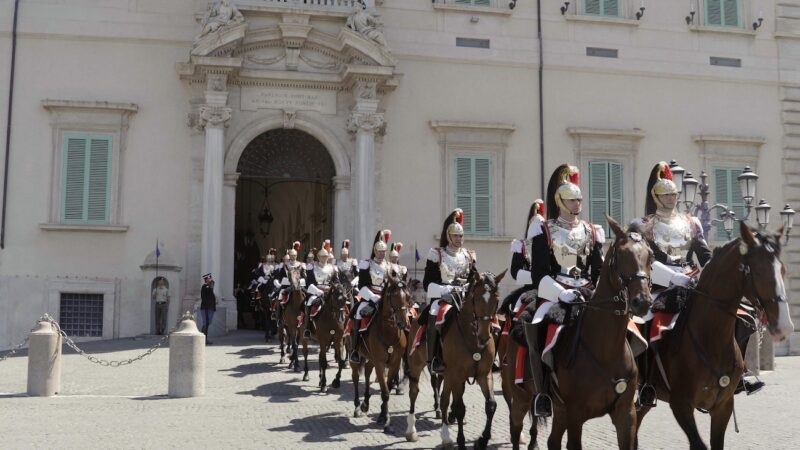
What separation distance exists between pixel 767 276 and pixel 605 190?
1788 cm

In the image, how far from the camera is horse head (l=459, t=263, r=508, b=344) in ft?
27.9

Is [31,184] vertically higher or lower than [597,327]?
higher

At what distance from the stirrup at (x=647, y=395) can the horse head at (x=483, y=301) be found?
1934mm

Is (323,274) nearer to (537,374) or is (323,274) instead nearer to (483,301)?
(483,301)

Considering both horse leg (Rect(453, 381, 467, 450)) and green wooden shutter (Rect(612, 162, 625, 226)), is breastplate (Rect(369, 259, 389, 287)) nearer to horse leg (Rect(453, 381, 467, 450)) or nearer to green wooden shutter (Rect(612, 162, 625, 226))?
horse leg (Rect(453, 381, 467, 450))

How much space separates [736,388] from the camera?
7004mm

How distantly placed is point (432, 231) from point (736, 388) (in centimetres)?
1583

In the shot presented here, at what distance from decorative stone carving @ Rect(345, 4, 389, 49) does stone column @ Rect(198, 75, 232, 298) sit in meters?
3.85

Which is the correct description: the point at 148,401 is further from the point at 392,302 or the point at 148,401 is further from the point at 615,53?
the point at 615,53

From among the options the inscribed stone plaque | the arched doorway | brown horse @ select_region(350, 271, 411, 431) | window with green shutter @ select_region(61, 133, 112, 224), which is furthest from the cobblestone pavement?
the inscribed stone plaque

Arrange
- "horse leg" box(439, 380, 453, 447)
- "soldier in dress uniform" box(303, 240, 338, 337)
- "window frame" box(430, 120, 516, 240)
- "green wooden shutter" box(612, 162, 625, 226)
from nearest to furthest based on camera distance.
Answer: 1. "horse leg" box(439, 380, 453, 447)
2. "soldier in dress uniform" box(303, 240, 338, 337)
3. "window frame" box(430, 120, 516, 240)
4. "green wooden shutter" box(612, 162, 625, 226)

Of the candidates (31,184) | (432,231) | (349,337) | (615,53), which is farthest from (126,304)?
(615,53)

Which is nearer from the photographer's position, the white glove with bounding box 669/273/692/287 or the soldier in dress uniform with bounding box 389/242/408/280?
the white glove with bounding box 669/273/692/287

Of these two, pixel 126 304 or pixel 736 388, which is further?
pixel 126 304
